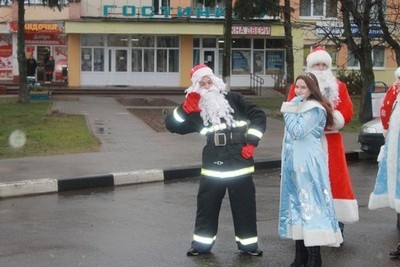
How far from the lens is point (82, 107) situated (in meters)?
28.4

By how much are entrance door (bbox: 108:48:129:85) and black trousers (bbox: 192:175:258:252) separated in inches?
1459

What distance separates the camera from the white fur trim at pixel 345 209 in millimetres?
6828

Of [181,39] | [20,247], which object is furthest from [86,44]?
[20,247]

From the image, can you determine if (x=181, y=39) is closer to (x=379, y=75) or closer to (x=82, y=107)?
(x=379, y=75)

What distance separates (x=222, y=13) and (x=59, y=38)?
33.7 feet

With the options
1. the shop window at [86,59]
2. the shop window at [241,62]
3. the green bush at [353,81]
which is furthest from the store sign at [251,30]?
the shop window at [86,59]

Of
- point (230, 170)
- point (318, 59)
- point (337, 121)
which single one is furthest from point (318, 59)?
point (230, 170)

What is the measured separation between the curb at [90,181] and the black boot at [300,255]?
5.06 meters

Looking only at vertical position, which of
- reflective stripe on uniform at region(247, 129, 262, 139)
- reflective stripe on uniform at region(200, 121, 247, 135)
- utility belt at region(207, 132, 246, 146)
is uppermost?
reflective stripe on uniform at region(200, 121, 247, 135)

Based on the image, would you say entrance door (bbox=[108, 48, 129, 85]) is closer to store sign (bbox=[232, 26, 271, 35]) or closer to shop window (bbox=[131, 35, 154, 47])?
shop window (bbox=[131, 35, 154, 47])

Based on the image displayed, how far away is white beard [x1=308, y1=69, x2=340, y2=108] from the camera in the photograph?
691 centimetres

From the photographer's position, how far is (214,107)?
6.75 metres

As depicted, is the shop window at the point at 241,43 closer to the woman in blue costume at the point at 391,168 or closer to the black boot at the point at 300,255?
the woman in blue costume at the point at 391,168

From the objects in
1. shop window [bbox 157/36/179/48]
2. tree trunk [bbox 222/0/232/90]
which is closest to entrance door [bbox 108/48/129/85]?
shop window [bbox 157/36/179/48]
